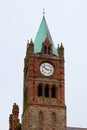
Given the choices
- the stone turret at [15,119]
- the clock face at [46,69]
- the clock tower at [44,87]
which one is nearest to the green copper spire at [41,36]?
the clock tower at [44,87]

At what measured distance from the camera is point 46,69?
83.6 meters

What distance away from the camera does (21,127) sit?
8438cm

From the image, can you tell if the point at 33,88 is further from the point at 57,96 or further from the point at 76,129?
the point at 76,129

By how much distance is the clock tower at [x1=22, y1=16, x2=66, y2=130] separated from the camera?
262 ft

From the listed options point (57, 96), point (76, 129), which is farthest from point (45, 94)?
point (76, 129)

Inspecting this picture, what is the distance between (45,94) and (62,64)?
19.6 feet

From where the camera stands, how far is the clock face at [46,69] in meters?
83.2

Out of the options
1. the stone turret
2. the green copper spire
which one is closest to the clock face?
the green copper spire

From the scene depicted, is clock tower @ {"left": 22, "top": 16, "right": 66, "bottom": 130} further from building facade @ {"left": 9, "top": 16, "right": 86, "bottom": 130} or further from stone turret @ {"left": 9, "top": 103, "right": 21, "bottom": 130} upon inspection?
stone turret @ {"left": 9, "top": 103, "right": 21, "bottom": 130}

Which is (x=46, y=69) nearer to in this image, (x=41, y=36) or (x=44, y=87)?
(x=44, y=87)

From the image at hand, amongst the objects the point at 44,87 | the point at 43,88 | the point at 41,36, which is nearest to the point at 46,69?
the point at 44,87

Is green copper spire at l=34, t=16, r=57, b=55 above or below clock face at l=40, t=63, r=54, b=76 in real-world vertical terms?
above

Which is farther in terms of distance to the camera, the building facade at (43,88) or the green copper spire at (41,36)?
the green copper spire at (41,36)

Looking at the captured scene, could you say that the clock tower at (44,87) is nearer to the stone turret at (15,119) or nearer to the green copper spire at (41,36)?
the green copper spire at (41,36)
